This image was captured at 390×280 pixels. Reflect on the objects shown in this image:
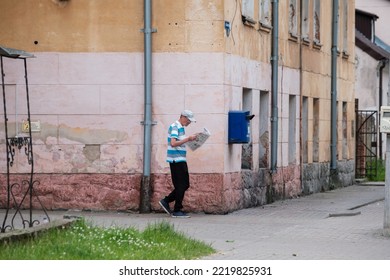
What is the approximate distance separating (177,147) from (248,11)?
4.66m

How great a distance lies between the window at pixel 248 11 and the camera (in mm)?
24984

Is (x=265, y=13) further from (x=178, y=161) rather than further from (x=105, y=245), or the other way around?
(x=105, y=245)

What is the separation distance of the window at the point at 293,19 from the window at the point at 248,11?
12.8 feet

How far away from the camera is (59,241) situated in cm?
1577

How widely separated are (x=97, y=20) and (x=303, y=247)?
7.62m

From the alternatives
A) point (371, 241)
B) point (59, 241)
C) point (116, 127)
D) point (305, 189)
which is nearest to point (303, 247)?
point (371, 241)

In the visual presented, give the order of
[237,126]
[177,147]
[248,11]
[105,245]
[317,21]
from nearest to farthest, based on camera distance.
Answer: [105,245] → [177,147] → [237,126] → [248,11] → [317,21]

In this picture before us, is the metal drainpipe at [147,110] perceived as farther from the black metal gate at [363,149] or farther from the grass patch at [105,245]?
the black metal gate at [363,149]

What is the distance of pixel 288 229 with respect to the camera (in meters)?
20.4

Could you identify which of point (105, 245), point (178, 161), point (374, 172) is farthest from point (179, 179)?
point (374, 172)

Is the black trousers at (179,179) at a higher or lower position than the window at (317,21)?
lower

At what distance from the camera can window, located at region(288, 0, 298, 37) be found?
30062mm

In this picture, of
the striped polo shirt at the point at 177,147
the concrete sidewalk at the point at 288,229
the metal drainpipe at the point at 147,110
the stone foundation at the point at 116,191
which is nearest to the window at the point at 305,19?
the concrete sidewalk at the point at 288,229

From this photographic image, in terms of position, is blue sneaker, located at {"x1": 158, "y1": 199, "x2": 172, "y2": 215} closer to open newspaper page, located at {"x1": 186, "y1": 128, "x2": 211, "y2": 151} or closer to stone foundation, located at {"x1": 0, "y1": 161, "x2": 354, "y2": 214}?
stone foundation, located at {"x1": 0, "y1": 161, "x2": 354, "y2": 214}
